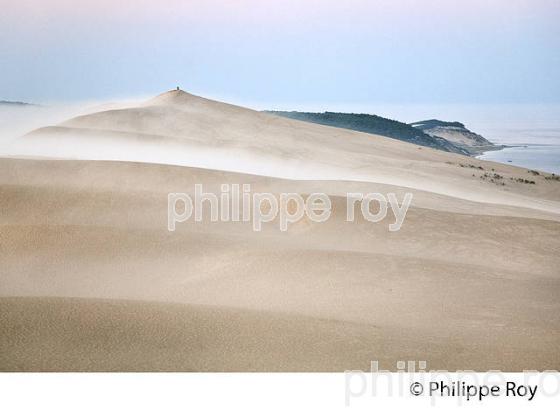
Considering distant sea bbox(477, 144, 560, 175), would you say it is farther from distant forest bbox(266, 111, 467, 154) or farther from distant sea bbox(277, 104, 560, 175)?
distant forest bbox(266, 111, 467, 154)

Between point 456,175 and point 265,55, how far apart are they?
418 cm

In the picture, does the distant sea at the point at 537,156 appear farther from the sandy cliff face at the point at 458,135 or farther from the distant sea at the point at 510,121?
the sandy cliff face at the point at 458,135

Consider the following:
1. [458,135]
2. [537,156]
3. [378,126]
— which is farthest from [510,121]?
[378,126]

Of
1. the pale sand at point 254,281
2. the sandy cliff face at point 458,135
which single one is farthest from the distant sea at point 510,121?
the pale sand at point 254,281

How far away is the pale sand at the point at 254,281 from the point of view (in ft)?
15.0

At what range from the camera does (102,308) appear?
5051mm

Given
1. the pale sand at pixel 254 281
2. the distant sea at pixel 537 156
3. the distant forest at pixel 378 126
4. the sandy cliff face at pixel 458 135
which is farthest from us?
the distant forest at pixel 378 126

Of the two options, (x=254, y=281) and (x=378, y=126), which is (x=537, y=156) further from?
(x=378, y=126)

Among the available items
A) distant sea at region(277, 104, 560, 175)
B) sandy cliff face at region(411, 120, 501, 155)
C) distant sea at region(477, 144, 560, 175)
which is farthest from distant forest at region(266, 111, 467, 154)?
distant sea at region(477, 144, 560, 175)

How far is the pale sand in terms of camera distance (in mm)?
4578

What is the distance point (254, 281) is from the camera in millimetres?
5477

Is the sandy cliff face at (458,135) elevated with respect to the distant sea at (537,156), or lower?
elevated

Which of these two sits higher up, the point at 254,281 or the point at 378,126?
the point at 378,126

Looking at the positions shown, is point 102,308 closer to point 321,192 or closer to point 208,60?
point 321,192
